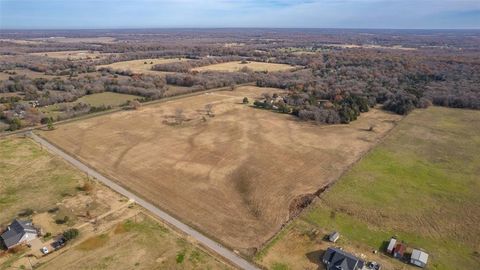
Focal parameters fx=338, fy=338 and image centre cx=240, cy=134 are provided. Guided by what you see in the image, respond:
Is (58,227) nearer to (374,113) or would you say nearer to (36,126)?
(36,126)

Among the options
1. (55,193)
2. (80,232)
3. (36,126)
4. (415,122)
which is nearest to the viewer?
(80,232)

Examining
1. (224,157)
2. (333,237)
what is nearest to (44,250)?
(333,237)

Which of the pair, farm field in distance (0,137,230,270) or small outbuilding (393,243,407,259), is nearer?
farm field in distance (0,137,230,270)

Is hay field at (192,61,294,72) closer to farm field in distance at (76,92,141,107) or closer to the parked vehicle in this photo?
farm field in distance at (76,92,141,107)

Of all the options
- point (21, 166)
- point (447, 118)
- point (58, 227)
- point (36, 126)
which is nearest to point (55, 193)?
point (58, 227)

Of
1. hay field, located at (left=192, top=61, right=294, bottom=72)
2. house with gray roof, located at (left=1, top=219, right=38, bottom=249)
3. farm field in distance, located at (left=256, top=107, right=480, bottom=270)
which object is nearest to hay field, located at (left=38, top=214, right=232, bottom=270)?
house with gray roof, located at (left=1, top=219, right=38, bottom=249)

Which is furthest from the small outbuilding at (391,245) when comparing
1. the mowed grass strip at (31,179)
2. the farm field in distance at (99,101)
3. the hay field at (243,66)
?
the hay field at (243,66)
